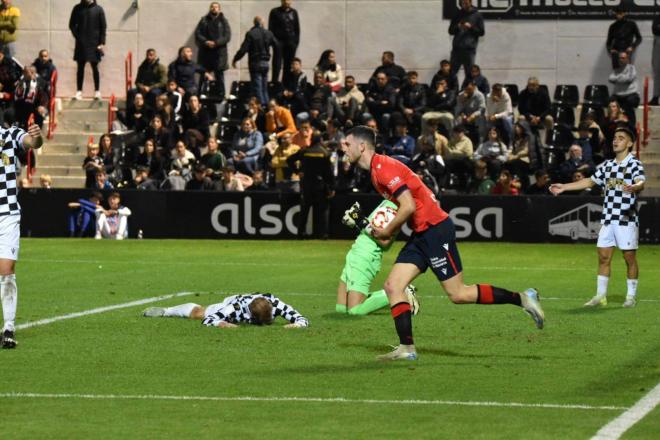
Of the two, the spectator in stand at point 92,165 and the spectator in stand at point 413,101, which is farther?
the spectator in stand at point 413,101

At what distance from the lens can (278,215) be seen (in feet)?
94.2

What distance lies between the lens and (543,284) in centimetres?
1978

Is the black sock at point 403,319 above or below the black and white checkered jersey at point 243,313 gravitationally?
above

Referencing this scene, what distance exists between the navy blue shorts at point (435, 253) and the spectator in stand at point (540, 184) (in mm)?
16932

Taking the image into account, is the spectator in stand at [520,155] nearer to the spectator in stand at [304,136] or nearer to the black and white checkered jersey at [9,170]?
the spectator in stand at [304,136]

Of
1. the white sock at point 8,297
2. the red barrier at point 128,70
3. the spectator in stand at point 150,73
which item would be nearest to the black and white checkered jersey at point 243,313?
the white sock at point 8,297

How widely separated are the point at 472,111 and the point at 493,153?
205cm

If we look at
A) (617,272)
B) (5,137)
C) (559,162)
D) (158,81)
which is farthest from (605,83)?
(5,137)

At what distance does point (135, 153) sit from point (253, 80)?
333cm

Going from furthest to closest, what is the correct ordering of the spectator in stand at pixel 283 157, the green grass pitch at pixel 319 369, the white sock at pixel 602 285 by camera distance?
the spectator in stand at pixel 283 157 → the white sock at pixel 602 285 → the green grass pitch at pixel 319 369

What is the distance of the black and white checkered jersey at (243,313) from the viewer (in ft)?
46.2

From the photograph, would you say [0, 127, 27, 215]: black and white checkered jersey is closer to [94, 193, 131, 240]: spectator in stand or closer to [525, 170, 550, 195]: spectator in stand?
[94, 193, 131, 240]: spectator in stand

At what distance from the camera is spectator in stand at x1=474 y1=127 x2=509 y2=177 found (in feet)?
96.5

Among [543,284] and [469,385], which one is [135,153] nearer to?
[543,284]
